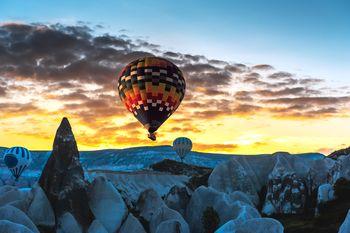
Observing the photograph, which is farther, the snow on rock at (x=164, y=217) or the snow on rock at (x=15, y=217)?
the snow on rock at (x=164, y=217)

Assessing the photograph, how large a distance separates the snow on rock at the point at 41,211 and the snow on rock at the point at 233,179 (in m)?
41.4

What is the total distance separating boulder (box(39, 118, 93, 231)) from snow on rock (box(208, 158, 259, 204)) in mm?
37151

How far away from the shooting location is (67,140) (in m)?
56.0

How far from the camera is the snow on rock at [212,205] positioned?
57.9m

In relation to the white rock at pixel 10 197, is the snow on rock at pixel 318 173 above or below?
above

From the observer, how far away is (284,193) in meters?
77.2

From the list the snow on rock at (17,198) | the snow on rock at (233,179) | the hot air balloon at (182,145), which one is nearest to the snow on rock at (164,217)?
the snow on rock at (17,198)

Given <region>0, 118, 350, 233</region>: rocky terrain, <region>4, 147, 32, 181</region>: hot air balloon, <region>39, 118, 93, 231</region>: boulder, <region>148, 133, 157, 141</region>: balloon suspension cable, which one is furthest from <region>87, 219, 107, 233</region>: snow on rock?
<region>4, 147, 32, 181</region>: hot air balloon

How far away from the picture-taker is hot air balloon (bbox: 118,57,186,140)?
188 ft

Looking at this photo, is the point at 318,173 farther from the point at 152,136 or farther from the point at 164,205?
the point at 152,136

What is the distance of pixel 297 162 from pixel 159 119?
35203mm

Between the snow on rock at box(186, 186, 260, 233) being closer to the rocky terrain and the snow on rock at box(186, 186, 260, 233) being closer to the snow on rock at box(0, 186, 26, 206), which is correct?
the rocky terrain

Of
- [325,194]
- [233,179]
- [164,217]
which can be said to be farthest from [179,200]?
[233,179]

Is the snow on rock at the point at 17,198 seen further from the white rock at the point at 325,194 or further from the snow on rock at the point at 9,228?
the white rock at the point at 325,194
